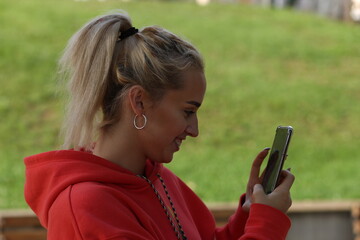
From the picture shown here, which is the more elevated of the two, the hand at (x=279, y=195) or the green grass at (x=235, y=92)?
the hand at (x=279, y=195)

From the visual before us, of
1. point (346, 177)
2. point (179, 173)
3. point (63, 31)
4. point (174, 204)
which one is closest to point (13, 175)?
point (179, 173)

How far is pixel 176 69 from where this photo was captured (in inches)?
77.5

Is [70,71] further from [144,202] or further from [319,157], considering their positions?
[319,157]

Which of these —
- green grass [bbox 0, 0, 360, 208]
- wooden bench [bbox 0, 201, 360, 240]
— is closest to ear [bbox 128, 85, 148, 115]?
wooden bench [bbox 0, 201, 360, 240]

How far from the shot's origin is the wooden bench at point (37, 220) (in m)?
5.41

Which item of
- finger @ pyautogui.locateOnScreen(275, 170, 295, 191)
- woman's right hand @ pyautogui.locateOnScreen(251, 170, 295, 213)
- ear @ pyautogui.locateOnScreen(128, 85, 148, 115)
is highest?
ear @ pyautogui.locateOnScreen(128, 85, 148, 115)

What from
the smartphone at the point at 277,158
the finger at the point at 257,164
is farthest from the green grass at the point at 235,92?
the smartphone at the point at 277,158

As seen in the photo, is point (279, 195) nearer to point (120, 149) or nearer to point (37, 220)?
point (120, 149)

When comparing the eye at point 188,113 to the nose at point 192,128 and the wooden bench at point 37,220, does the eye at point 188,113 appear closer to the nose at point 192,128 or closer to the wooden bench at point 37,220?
the nose at point 192,128

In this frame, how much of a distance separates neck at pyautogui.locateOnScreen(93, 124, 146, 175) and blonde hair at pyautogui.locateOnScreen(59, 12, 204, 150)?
26mm

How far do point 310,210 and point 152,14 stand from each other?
969cm

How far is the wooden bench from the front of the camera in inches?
213

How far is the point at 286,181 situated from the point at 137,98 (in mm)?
443

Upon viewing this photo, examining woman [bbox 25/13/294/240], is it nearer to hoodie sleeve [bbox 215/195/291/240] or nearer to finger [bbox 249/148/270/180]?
hoodie sleeve [bbox 215/195/291/240]
